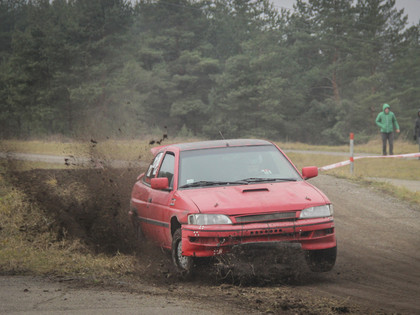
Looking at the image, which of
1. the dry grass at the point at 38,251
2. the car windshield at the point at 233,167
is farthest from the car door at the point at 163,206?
the dry grass at the point at 38,251

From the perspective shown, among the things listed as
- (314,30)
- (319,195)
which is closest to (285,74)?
(314,30)

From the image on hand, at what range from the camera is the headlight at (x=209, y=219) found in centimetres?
681

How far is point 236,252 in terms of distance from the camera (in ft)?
22.1

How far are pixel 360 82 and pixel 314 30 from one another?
381 inches

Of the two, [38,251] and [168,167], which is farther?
[38,251]

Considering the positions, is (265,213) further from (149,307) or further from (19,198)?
(19,198)

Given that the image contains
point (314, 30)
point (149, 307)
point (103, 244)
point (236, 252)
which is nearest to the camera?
point (149, 307)

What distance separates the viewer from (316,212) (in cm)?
704

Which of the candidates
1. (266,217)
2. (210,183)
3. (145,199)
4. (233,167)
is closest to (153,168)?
(145,199)

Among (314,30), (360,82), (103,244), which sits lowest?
(103,244)

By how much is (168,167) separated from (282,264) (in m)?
2.37

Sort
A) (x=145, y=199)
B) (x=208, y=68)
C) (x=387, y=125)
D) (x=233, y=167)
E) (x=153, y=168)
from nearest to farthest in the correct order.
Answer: (x=233, y=167)
(x=145, y=199)
(x=153, y=168)
(x=387, y=125)
(x=208, y=68)

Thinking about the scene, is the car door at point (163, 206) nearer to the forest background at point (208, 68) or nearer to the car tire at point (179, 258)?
the car tire at point (179, 258)

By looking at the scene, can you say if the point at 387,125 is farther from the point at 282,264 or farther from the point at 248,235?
the point at 248,235
